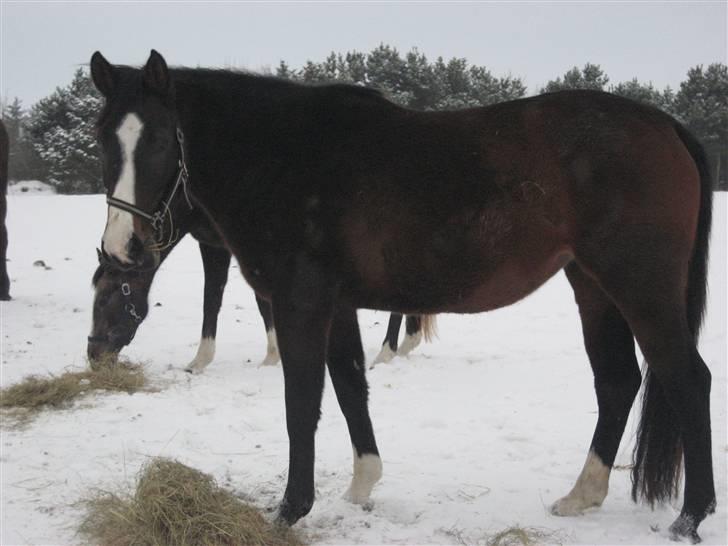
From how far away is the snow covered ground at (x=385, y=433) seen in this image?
3254 millimetres

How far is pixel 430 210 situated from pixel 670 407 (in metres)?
1.56

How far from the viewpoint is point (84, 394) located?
5.41 metres

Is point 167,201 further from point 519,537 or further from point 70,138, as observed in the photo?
point 70,138

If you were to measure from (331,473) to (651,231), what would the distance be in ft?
7.48

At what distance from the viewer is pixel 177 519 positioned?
2900mm

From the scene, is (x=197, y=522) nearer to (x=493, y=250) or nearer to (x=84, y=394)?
(x=493, y=250)

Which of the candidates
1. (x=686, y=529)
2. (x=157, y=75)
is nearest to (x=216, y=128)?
(x=157, y=75)

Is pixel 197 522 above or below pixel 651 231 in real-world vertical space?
below

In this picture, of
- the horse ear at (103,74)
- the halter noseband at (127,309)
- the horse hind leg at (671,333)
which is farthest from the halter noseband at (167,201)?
the halter noseband at (127,309)

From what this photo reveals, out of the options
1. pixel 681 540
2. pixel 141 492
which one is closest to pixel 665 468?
pixel 681 540

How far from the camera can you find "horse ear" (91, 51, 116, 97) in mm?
3057

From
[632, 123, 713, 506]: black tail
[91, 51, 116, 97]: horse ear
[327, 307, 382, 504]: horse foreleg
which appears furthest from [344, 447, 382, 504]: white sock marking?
[91, 51, 116, 97]: horse ear

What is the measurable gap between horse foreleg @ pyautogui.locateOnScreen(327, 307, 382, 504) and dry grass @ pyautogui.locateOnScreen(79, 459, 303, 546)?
549 millimetres

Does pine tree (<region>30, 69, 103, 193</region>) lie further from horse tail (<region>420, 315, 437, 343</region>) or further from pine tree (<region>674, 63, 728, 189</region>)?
pine tree (<region>674, 63, 728, 189</region>)
